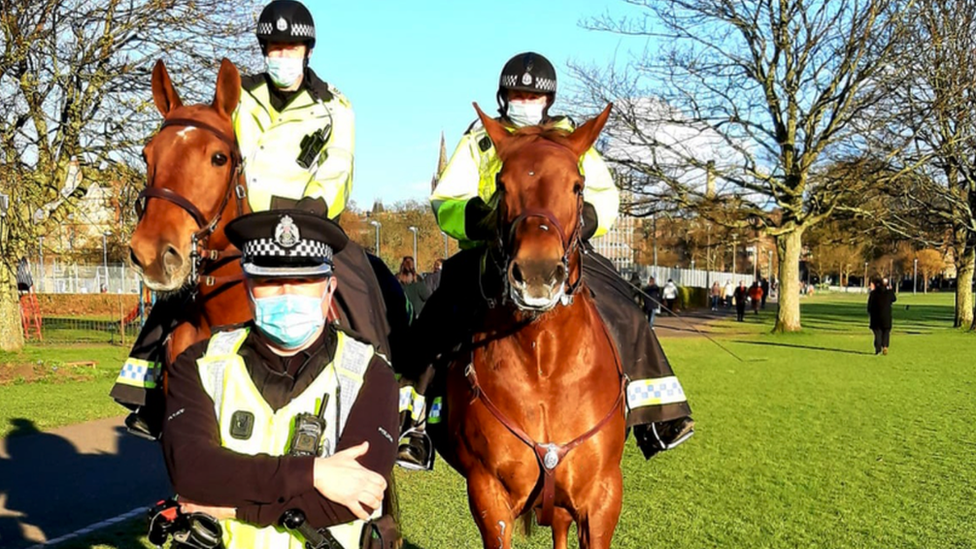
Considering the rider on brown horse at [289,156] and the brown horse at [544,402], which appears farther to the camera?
the rider on brown horse at [289,156]

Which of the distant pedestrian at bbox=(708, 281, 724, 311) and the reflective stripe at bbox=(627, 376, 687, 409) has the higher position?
the reflective stripe at bbox=(627, 376, 687, 409)

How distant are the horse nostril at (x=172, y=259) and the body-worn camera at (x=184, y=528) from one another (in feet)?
5.06

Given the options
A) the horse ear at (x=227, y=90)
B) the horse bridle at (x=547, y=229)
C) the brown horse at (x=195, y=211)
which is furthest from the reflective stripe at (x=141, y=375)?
the horse bridle at (x=547, y=229)

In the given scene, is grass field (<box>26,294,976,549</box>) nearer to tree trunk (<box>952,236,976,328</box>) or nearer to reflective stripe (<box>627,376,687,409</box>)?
reflective stripe (<box>627,376,687,409</box>)

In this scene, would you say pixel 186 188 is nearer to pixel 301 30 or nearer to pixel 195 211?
pixel 195 211

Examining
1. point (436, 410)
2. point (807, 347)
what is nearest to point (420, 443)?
point (436, 410)

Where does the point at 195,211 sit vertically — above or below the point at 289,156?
below

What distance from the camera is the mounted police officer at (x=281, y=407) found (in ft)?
7.79

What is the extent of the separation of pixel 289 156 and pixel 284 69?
0.51 metres

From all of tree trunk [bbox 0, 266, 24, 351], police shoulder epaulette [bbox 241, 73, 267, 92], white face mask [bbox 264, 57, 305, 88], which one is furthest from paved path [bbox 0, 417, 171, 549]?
tree trunk [bbox 0, 266, 24, 351]

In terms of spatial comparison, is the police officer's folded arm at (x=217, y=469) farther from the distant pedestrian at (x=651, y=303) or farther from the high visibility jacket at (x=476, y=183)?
the distant pedestrian at (x=651, y=303)

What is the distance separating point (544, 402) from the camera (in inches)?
163

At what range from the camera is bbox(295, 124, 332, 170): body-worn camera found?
15.0 feet

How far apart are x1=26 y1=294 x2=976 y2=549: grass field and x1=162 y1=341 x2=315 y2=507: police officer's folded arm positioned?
4499 mm
